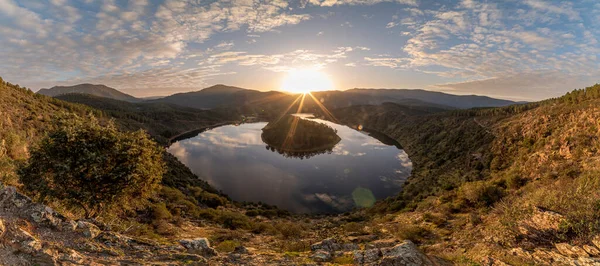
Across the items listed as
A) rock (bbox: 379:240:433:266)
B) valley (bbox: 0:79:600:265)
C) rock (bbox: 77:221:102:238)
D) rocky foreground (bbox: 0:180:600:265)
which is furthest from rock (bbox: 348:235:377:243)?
rock (bbox: 77:221:102:238)

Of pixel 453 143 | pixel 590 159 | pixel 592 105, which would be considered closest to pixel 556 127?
pixel 592 105

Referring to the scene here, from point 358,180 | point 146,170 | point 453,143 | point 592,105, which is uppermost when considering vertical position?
point 592,105

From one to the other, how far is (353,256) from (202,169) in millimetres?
79995

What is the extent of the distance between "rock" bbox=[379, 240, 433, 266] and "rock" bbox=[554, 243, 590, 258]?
5315mm

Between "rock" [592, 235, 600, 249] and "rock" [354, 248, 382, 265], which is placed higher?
"rock" [592, 235, 600, 249]

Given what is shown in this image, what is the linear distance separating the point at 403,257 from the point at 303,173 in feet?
223

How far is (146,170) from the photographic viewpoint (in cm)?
1617

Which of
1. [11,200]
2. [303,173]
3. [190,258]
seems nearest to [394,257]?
[190,258]

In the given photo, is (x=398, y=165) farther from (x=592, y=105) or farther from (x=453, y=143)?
(x=592, y=105)

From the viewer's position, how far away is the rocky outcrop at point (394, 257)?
1037cm

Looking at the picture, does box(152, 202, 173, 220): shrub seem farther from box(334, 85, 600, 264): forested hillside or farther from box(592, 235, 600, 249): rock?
box(592, 235, 600, 249): rock

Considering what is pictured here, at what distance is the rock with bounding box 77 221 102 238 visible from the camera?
9408 millimetres

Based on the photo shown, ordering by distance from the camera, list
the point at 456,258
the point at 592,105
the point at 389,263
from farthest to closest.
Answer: the point at 592,105 < the point at 456,258 < the point at 389,263

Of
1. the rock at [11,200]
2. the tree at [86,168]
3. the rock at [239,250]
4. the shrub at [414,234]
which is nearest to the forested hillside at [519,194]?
the shrub at [414,234]
